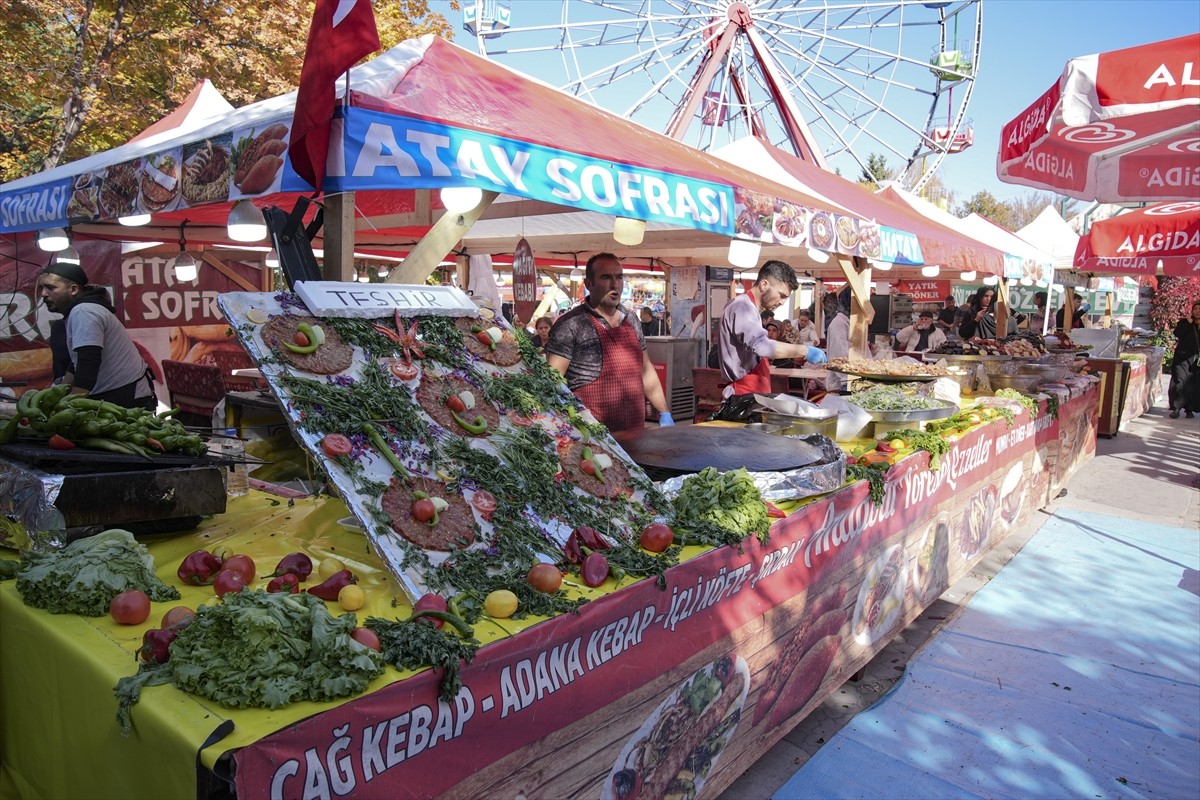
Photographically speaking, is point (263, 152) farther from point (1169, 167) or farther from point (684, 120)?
point (684, 120)

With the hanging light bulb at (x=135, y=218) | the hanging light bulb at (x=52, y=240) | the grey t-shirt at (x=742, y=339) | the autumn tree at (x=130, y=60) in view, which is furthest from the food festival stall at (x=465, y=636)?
the autumn tree at (x=130, y=60)

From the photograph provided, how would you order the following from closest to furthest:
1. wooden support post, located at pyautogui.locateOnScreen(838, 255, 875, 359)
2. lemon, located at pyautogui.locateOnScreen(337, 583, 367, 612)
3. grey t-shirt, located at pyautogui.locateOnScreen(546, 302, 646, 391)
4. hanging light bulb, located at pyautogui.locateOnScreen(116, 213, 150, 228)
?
lemon, located at pyautogui.locateOnScreen(337, 583, 367, 612)
hanging light bulb, located at pyautogui.locateOnScreen(116, 213, 150, 228)
grey t-shirt, located at pyautogui.locateOnScreen(546, 302, 646, 391)
wooden support post, located at pyautogui.locateOnScreen(838, 255, 875, 359)

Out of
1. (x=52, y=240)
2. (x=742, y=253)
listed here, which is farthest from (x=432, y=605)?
(x=52, y=240)

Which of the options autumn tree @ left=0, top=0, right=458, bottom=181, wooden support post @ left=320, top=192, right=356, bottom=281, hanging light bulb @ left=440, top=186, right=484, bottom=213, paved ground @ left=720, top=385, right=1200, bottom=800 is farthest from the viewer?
autumn tree @ left=0, top=0, right=458, bottom=181

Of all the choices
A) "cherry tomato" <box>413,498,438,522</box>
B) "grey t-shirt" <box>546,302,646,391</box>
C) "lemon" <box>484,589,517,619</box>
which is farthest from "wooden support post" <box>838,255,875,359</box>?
"lemon" <box>484,589,517,619</box>

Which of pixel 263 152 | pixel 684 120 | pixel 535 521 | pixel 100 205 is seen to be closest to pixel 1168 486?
pixel 535 521

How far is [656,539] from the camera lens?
250 centimetres

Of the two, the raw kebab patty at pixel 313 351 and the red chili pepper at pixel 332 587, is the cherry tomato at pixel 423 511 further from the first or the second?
the raw kebab patty at pixel 313 351

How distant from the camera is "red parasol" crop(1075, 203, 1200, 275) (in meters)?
7.31

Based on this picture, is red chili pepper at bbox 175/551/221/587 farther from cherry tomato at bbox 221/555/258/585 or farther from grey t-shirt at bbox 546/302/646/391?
grey t-shirt at bbox 546/302/646/391

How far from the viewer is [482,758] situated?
70.3 inches

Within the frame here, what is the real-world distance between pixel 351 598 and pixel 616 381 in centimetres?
252

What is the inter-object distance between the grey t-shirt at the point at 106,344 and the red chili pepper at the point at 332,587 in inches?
128

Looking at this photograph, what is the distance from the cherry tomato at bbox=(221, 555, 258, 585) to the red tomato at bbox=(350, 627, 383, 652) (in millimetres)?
494
